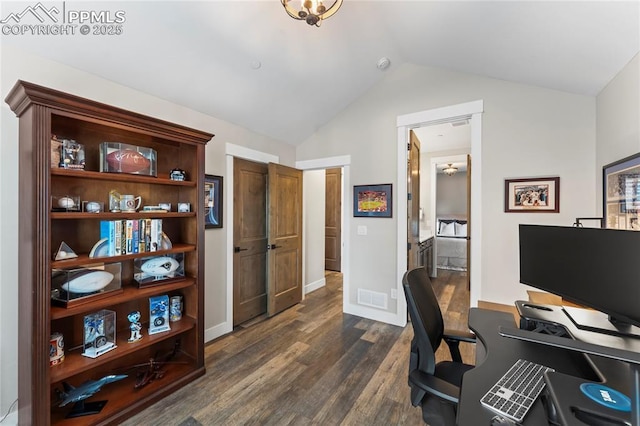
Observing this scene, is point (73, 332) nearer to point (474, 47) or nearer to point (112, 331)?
point (112, 331)

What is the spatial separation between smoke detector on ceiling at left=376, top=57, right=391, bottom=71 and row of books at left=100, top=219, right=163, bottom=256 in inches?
110

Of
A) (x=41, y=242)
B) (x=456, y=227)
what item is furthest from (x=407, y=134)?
(x=456, y=227)

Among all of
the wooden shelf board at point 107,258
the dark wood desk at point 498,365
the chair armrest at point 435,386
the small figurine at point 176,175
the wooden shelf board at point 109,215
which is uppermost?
the small figurine at point 176,175

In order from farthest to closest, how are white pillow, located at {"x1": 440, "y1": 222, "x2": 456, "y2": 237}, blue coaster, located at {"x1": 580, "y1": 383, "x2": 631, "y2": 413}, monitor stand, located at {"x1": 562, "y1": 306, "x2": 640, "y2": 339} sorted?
white pillow, located at {"x1": 440, "y1": 222, "x2": 456, "y2": 237} < monitor stand, located at {"x1": 562, "y1": 306, "x2": 640, "y2": 339} < blue coaster, located at {"x1": 580, "y1": 383, "x2": 631, "y2": 413}

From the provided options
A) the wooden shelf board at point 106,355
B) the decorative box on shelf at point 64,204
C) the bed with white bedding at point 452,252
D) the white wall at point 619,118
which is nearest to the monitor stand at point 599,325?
the white wall at point 619,118

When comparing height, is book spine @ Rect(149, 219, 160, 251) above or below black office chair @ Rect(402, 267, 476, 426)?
above

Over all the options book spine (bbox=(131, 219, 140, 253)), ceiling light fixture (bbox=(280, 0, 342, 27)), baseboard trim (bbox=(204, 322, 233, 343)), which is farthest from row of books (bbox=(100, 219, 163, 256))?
ceiling light fixture (bbox=(280, 0, 342, 27))

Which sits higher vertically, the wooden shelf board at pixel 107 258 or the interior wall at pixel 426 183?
the interior wall at pixel 426 183

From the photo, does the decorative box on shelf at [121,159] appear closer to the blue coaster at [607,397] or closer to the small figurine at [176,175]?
A: the small figurine at [176,175]

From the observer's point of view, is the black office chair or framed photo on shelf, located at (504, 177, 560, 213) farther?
framed photo on shelf, located at (504, 177, 560, 213)

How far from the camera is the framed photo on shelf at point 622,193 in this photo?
154 centimetres

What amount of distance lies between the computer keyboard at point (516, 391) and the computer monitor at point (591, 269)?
1.39 feet

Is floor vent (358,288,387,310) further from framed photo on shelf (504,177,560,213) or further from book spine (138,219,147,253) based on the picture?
book spine (138,219,147,253)

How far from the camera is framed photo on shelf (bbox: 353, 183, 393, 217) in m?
3.31
